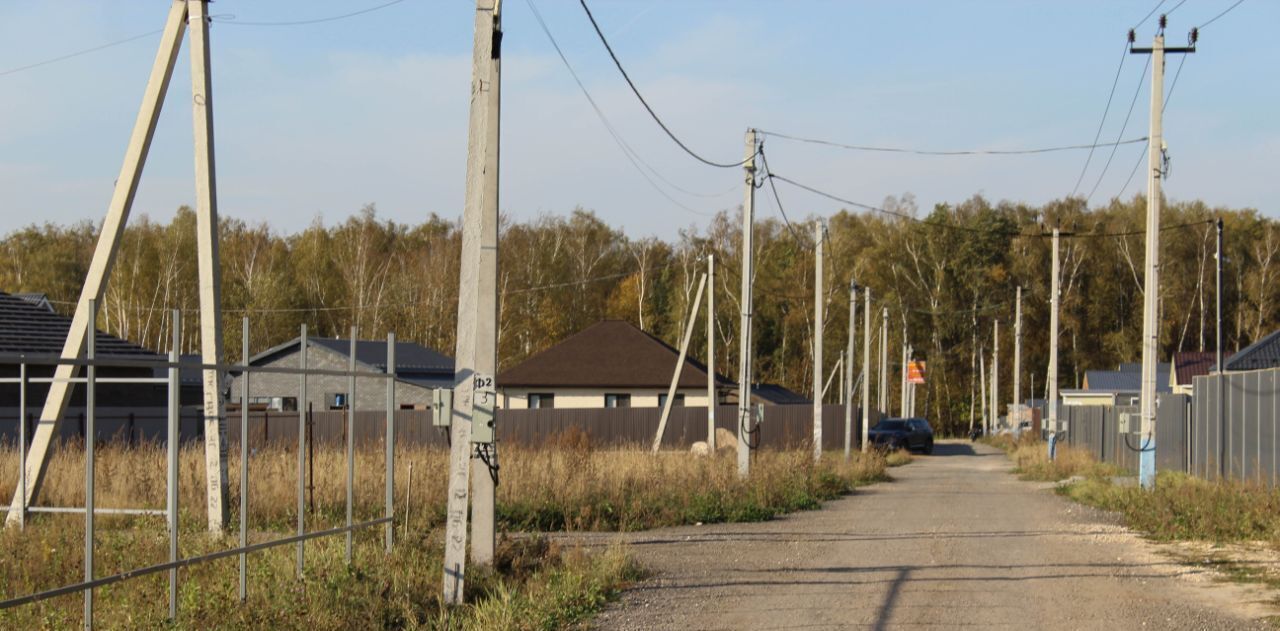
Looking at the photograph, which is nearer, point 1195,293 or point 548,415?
point 548,415

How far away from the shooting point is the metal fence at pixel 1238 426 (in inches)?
859

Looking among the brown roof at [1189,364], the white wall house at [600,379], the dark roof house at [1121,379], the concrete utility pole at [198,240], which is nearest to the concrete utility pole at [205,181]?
the concrete utility pole at [198,240]

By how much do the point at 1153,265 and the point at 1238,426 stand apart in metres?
3.31

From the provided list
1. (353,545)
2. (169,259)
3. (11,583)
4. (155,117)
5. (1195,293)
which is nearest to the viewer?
(11,583)

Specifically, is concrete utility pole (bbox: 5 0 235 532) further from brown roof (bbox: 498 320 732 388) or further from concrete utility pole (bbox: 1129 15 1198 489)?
brown roof (bbox: 498 320 732 388)

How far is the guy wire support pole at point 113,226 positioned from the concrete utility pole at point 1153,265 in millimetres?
17026

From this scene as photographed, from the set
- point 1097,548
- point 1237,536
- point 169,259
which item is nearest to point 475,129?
point 1097,548

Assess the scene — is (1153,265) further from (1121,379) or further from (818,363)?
(1121,379)

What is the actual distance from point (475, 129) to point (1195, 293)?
71.3 meters

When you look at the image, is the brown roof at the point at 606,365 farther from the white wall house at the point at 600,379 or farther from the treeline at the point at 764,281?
the treeline at the point at 764,281

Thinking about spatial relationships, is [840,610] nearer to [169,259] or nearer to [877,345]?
[169,259]

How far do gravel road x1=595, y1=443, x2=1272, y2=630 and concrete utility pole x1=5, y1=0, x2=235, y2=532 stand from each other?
191 inches

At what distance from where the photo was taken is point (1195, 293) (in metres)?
74.4

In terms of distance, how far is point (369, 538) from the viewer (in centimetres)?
1309
